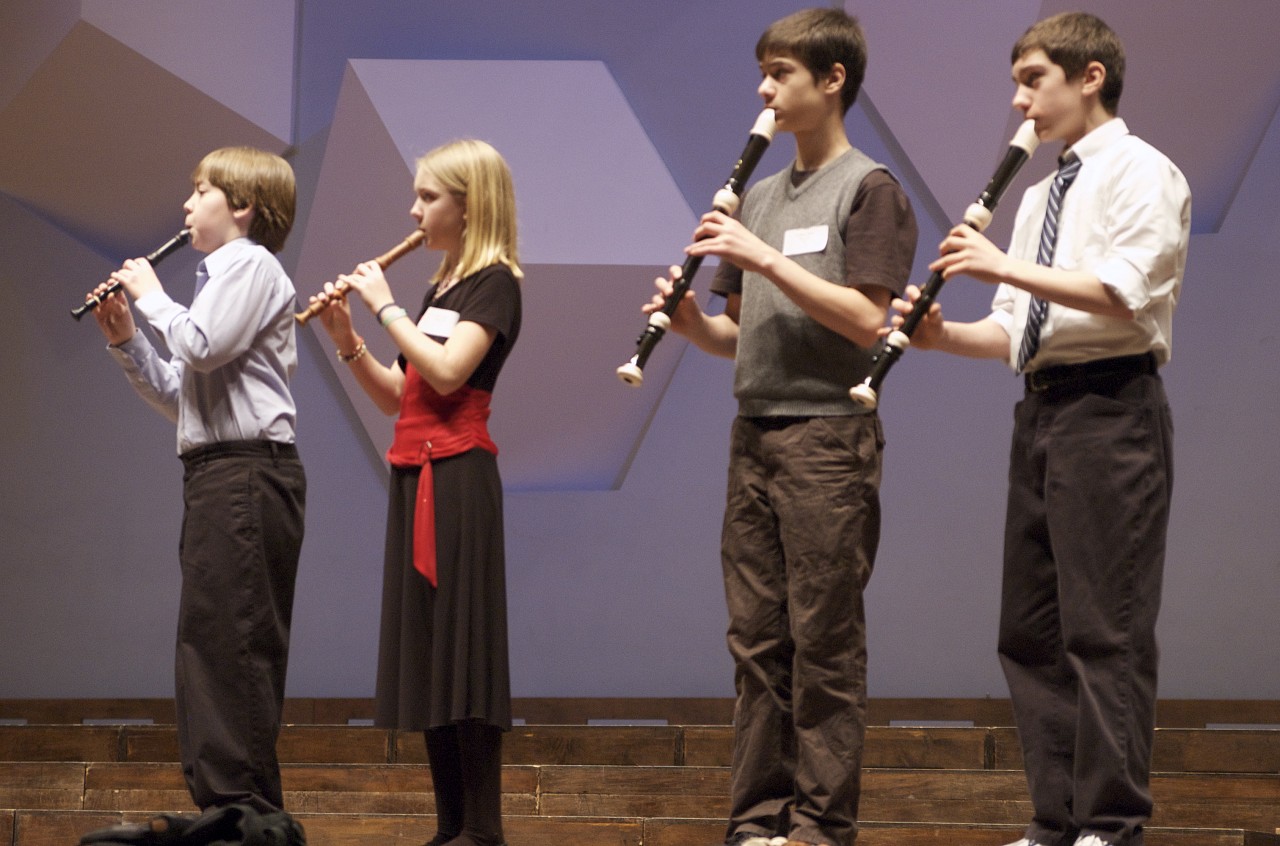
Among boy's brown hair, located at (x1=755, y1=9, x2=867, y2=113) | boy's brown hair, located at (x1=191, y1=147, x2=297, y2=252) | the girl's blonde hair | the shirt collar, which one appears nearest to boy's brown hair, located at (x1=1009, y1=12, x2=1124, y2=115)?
the shirt collar

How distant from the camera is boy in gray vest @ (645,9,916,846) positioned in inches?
81.4

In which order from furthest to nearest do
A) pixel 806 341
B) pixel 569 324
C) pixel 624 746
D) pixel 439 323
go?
1. pixel 569 324
2. pixel 624 746
3. pixel 439 323
4. pixel 806 341

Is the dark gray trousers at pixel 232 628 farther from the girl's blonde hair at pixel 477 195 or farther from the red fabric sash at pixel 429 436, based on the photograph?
the girl's blonde hair at pixel 477 195

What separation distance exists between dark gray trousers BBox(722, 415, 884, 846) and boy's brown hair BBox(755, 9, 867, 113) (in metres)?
0.57

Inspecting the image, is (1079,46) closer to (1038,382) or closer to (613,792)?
(1038,382)

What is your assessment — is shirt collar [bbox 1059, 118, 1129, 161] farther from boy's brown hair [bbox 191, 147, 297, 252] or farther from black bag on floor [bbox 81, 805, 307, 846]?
black bag on floor [bbox 81, 805, 307, 846]

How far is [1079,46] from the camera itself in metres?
2.08

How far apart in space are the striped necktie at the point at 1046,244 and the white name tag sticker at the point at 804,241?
33 cm

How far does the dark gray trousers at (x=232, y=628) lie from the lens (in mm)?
2297

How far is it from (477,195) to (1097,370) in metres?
1.10

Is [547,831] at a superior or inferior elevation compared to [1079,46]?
inferior

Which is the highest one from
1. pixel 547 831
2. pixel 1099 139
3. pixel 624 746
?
pixel 1099 139

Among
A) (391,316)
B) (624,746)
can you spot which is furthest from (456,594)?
(624,746)

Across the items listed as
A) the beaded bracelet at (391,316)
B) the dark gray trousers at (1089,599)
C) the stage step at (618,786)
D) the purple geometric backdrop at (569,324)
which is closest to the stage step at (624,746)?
the stage step at (618,786)
